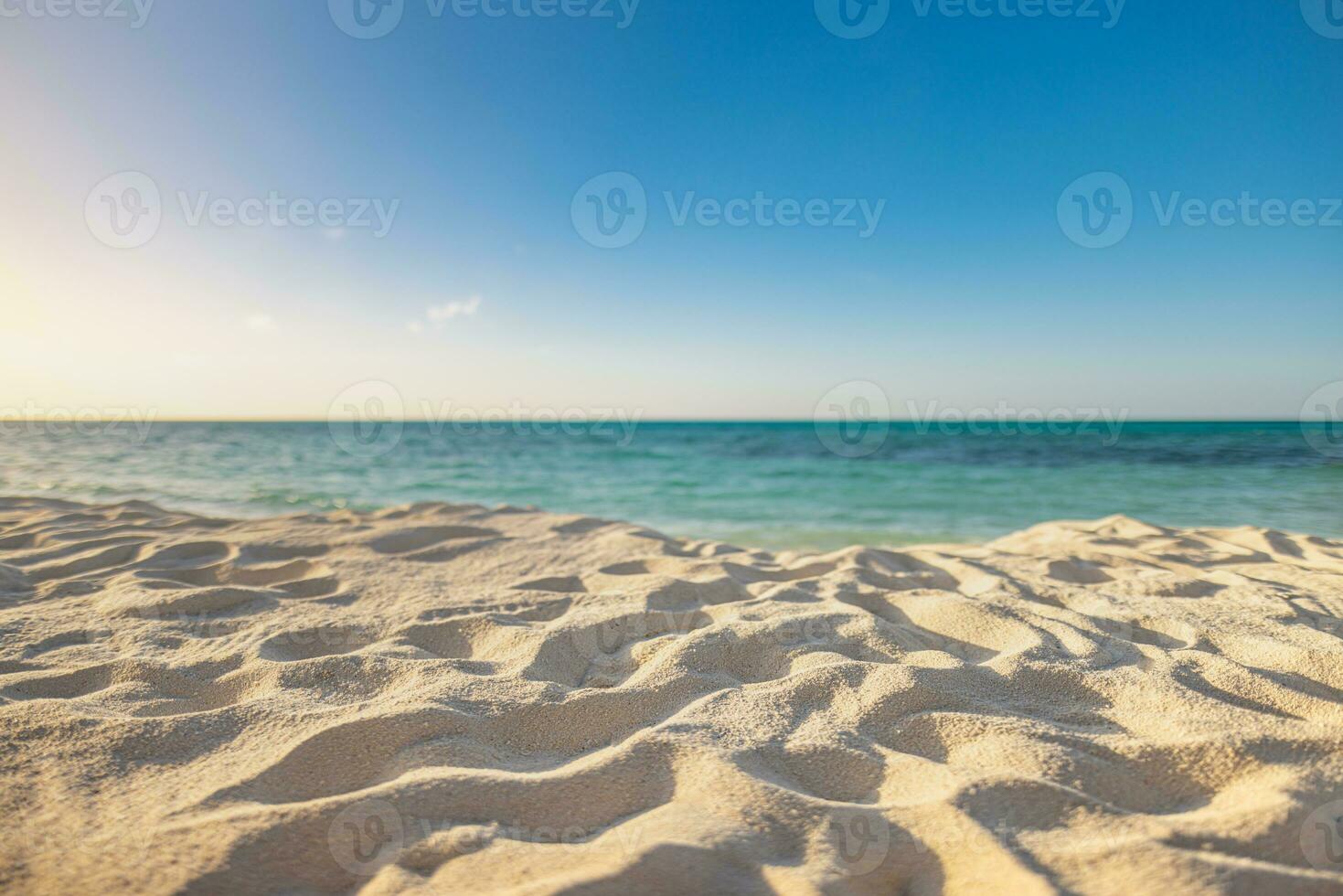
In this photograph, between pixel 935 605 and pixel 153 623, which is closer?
pixel 153 623

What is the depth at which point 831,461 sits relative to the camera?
54.6 feet

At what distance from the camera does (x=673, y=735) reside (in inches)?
59.7

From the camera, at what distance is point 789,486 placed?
11.6m

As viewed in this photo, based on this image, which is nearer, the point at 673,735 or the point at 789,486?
the point at 673,735

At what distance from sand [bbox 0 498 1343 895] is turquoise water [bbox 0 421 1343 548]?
369 centimetres

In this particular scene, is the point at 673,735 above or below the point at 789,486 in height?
above

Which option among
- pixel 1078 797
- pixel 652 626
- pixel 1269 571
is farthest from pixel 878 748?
pixel 1269 571

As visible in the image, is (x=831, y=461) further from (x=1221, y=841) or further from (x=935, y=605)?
(x=1221, y=841)

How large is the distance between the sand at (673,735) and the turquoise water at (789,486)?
3.69 metres

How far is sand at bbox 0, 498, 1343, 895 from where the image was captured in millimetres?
1141

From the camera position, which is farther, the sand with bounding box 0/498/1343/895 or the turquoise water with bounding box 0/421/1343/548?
the turquoise water with bounding box 0/421/1343/548

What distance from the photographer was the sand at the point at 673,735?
3.74ft

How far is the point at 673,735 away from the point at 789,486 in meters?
10.4

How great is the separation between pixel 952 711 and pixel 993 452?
62.4 ft
